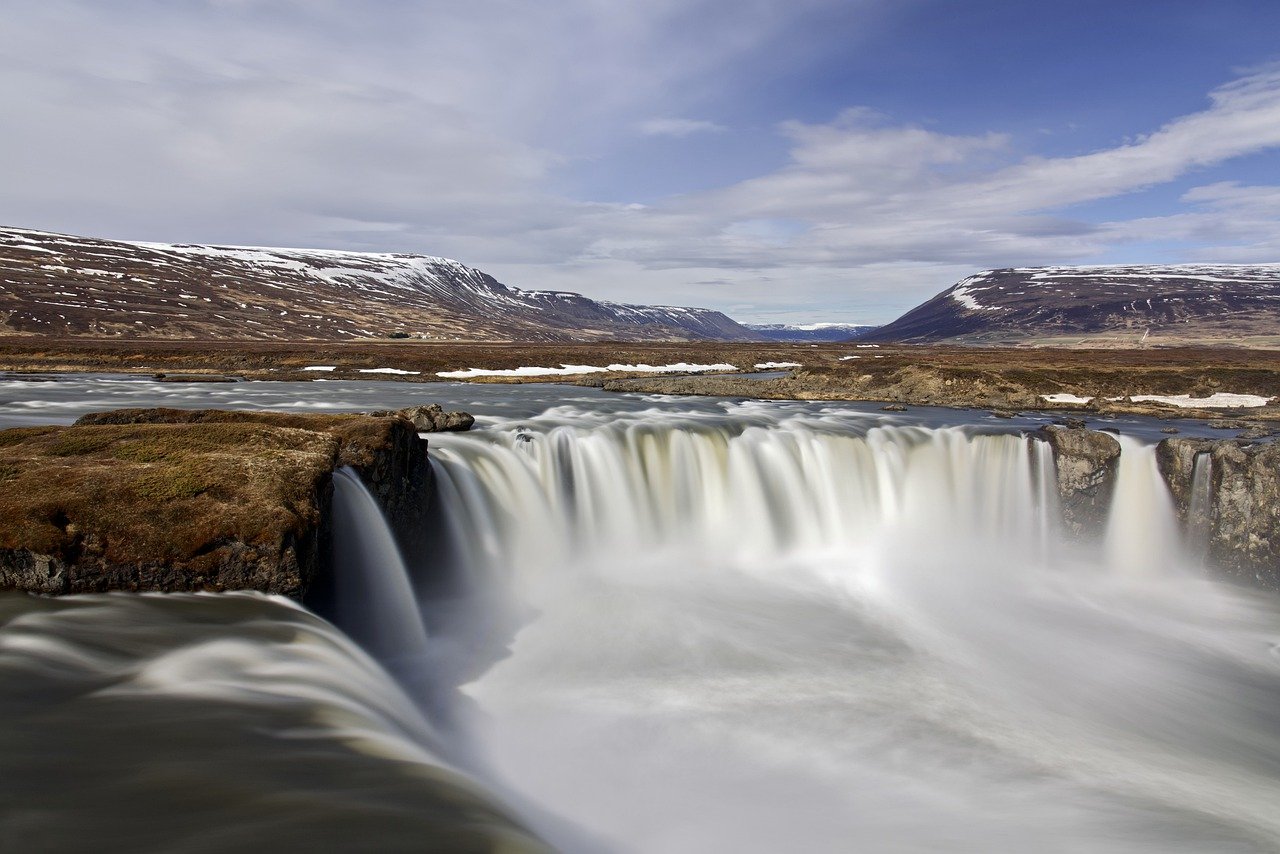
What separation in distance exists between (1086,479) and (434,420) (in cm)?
1962

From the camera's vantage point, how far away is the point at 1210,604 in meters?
17.8

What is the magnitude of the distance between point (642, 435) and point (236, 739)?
1623 cm

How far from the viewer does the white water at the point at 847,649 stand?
841cm

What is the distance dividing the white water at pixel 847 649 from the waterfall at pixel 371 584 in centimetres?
156

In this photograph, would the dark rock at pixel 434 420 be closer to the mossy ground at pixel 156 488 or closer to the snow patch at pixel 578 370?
the mossy ground at pixel 156 488

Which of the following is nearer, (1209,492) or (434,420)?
(1209,492)

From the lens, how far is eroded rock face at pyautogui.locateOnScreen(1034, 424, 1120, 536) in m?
21.0

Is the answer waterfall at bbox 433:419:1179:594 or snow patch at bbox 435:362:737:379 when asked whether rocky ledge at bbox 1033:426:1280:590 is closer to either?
waterfall at bbox 433:419:1179:594

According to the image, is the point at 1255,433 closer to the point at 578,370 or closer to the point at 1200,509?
the point at 1200,509

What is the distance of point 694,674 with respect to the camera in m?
12.0

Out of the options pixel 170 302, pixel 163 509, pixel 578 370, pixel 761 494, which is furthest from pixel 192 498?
pixel 170 302

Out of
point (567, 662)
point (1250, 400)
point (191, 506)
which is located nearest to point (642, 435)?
point (567, 662)

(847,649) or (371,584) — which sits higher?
(371,584)

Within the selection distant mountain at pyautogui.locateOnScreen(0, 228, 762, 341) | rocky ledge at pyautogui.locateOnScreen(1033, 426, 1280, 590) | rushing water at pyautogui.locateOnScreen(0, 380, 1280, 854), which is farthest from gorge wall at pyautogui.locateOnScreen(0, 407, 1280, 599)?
distant mountain at pyautogui.locateOnScreen(0, 228, 762, 341)
